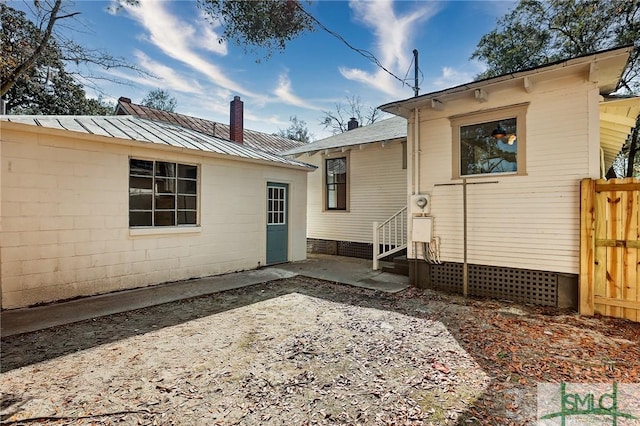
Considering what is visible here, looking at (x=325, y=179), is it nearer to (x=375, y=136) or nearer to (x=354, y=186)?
(x=354, y=186)

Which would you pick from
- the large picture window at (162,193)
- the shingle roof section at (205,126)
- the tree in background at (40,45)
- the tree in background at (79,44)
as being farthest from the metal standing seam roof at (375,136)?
the tree in background at (40,45)

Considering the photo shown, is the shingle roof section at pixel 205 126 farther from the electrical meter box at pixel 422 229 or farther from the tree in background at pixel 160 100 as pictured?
the tree in background at pixel 160 100

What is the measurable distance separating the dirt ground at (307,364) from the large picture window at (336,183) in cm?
569

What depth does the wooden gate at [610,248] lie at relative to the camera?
13.6 ft

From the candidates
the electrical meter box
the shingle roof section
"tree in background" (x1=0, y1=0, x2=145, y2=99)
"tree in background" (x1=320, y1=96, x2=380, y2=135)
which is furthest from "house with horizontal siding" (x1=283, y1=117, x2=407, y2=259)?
"tree in background" (x1=320, y1=96, x2=380, y2=135)

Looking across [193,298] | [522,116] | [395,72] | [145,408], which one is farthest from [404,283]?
[395,72]

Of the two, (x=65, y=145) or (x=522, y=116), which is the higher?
(x=522, y=116)

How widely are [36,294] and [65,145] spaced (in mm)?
2360

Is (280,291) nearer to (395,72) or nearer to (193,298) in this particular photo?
(193,298)

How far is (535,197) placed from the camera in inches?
193

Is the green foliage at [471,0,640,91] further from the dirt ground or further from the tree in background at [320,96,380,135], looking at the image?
the tree in background at [320,96,380,135]

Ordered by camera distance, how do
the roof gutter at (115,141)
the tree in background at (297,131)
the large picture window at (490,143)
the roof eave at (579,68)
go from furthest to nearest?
1. the tree in background at (297,131)
2. the large picture window at (490,143)
3. the roof gutter at (115,141)
4. the roof eave at (579,68)

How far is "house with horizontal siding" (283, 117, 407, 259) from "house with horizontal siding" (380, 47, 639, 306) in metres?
2.65

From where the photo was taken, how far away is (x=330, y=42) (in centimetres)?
673
